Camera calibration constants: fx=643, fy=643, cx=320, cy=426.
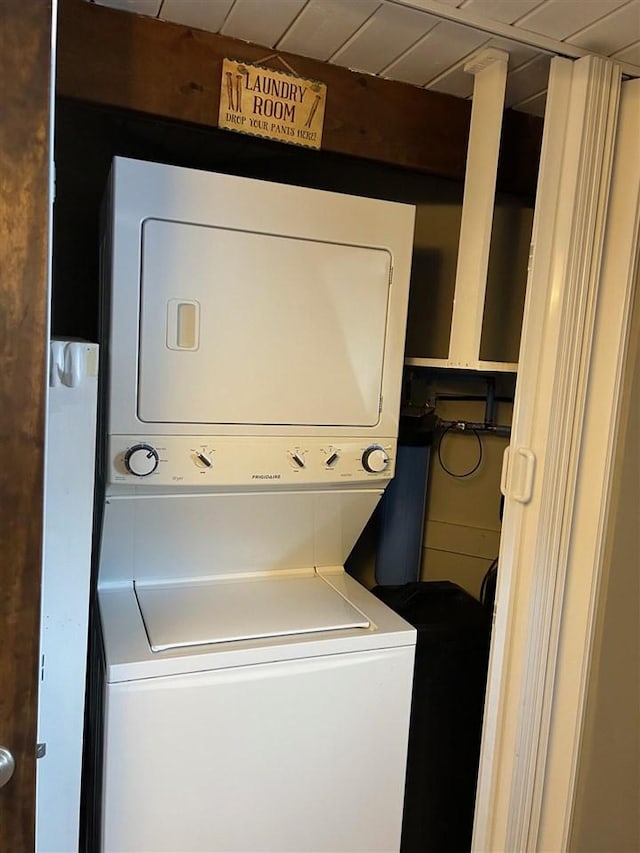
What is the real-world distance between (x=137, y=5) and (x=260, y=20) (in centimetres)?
27

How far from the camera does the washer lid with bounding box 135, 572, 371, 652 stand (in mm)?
1482

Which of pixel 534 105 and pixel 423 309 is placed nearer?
pixel 534 105

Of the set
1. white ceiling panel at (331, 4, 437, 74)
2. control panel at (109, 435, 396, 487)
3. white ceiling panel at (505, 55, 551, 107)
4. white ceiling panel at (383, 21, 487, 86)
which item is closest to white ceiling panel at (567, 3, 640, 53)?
white ceiling panel at (505, 55, 551, 107)

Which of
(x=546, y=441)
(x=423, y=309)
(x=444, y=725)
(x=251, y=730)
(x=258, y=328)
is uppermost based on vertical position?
(x=423, y=309)

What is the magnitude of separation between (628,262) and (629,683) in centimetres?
108

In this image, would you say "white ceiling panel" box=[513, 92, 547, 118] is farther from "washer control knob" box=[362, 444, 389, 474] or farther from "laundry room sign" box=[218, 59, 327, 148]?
"washer control knob" box=[362, 444, 389, 474]

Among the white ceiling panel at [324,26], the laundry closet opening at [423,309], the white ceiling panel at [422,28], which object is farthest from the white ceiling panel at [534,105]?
the white ceiling panel at [324,26]

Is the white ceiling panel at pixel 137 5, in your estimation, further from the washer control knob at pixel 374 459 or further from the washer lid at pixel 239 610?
the washer lid at pixel 239 610

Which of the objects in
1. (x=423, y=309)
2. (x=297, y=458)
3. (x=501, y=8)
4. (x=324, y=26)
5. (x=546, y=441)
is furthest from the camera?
(x=423, y=309)

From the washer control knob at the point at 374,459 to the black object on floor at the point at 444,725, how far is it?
16.6 inches

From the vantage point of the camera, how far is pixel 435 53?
4.99 ft

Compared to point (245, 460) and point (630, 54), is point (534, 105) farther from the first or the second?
point (245, 460)

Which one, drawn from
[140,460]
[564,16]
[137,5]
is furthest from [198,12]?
[140,460]

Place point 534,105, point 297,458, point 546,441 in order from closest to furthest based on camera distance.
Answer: point 546,441 < point 297,458 < point 534,105
